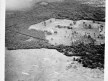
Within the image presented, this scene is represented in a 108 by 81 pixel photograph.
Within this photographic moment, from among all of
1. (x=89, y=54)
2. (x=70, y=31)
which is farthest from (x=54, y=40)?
(x=89, y=54)

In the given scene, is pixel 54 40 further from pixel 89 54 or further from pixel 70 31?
pixel 89 54

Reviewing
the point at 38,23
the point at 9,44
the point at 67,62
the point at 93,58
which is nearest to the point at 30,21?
the point at 38,23

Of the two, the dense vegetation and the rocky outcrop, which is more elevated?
the rocky outcrop

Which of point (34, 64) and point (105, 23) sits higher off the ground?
point (105, 23)

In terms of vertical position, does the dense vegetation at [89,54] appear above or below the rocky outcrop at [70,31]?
below
